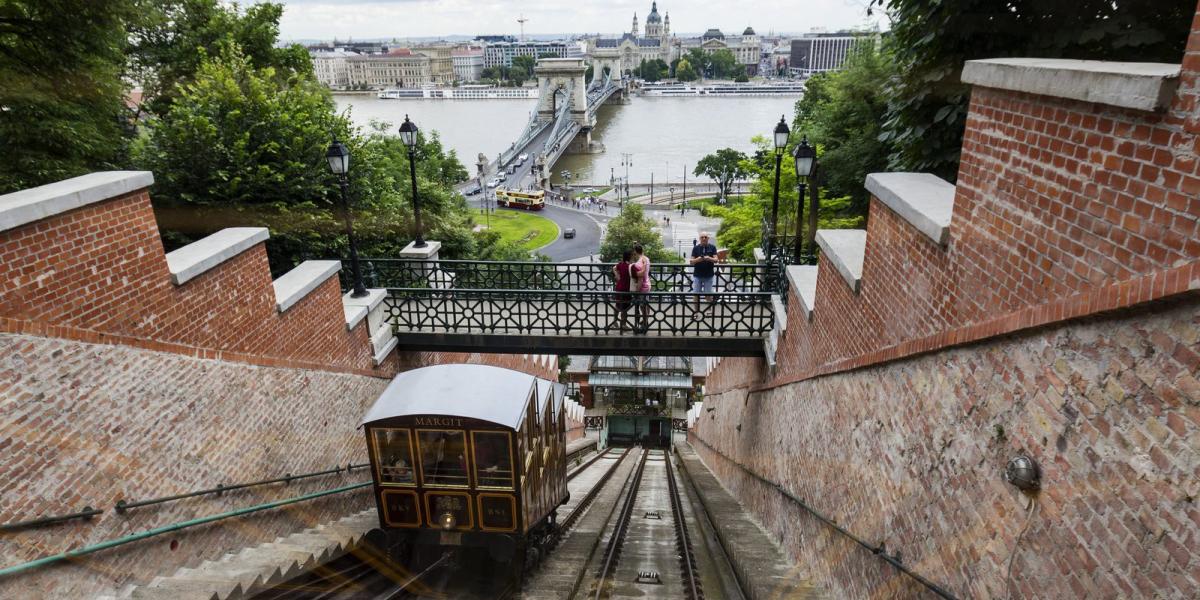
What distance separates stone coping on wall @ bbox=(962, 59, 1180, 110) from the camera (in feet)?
8.25

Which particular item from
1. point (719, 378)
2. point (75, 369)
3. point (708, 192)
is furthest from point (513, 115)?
point (75, 369)

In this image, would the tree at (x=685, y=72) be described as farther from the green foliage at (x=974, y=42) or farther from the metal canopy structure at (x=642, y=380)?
the green foliage at (x=974, y=42)

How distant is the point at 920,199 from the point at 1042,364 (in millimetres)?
2032

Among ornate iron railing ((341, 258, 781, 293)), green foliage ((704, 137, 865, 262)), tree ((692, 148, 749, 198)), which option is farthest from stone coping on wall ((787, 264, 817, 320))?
tree ((692, 148, 749, 198))

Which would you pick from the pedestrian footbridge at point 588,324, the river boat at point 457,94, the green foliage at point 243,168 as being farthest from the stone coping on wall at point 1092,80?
the river boat at point 457,94

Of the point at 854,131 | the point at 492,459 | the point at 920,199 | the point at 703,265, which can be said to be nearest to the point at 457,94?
the point at 854,131

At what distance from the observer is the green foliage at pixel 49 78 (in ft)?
39.5

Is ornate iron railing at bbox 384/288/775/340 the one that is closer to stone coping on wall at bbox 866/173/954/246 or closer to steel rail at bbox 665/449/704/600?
steel rail at bbox 665/449/704/600

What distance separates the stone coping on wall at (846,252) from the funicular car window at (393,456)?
15.8 feet

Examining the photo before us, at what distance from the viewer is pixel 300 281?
8.24 metres

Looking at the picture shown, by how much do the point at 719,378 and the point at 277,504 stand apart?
11711 mm

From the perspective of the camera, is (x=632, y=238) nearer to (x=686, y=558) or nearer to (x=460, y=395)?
(x=686, y=558)

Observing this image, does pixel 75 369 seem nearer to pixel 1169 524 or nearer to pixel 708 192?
pixel 1169 524

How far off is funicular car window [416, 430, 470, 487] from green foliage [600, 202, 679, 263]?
30.7m
